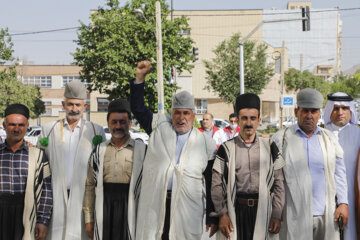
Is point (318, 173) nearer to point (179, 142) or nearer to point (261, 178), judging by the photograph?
point (261, 178)

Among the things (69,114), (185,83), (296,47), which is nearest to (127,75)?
(69,114)

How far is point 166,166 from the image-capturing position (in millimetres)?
4559

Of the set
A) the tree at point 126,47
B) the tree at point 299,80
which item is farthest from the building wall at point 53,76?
the tree at point 126,47

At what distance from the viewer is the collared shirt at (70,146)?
4.91 meters

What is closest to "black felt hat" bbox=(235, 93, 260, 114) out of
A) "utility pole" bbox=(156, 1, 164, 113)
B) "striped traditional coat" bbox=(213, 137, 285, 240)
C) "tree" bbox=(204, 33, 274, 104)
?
"striped traditional coat" bbox=(213, 137, 285, 240)

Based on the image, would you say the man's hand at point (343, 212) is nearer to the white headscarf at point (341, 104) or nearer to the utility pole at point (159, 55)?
the white headscarf at point (341, 104)

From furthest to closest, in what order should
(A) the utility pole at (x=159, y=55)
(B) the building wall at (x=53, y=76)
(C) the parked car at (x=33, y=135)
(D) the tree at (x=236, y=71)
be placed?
(B) the building wall at (x=53, y=76), (D) the tree at (x=236, y=71), (C) the parked car at (x=33, y=135), (A) the utility pole at (x=159, y=55)

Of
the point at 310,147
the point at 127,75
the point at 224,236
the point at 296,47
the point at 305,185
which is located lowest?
the point at 224,236

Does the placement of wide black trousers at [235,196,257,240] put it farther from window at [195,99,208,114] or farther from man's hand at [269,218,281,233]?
window at [195,99,208,114]

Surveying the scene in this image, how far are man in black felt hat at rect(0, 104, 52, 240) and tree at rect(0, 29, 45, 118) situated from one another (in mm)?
21184

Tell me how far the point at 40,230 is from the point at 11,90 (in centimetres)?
3720

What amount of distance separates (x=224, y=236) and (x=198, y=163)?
75 cm

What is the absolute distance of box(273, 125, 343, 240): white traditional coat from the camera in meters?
4.48

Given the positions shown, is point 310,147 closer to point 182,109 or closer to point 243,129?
point 243,129
